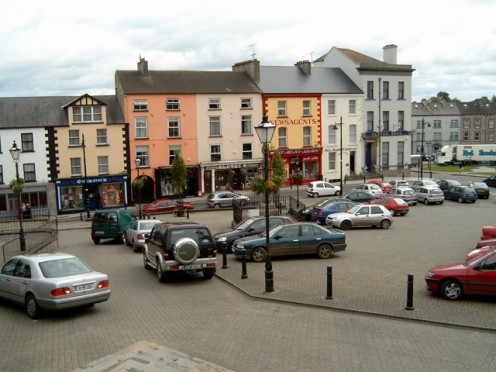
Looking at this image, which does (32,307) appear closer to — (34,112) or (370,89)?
(34,112)

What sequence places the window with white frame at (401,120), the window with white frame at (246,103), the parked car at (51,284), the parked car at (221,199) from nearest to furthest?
the parked car at (51,284), the parked car at (221,199), the window with white frame at (246,103), the window with white frame at (401,120)

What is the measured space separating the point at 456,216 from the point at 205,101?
1013 inches

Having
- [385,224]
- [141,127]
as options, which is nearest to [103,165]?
[141,127]

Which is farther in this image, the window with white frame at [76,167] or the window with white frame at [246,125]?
the window with white frame at [246,125]

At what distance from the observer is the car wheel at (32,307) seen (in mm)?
12180

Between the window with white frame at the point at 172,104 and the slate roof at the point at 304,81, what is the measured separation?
28.9 feet

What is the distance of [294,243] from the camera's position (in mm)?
19531

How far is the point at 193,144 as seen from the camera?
49.7 metres

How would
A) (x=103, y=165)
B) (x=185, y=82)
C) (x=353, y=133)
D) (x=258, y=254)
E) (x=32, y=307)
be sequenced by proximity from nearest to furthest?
(x=32, y=307) → (x=258, y=254) → (x=103, y=165) → (x=185, y=82) → (x=353, y=133)

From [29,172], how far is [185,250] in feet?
110

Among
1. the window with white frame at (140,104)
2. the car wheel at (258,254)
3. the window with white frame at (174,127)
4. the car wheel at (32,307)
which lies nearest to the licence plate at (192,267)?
the car wheel at (258,254)

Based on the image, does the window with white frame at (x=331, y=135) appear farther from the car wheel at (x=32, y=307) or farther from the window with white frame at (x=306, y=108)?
the car wheel at (x=32, y=307)

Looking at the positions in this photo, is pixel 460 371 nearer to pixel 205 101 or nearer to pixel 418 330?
pixel 418 330

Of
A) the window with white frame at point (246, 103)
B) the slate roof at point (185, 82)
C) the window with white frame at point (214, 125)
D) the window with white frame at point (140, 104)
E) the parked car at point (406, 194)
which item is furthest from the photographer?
the window with white frame at point (246, 103)
